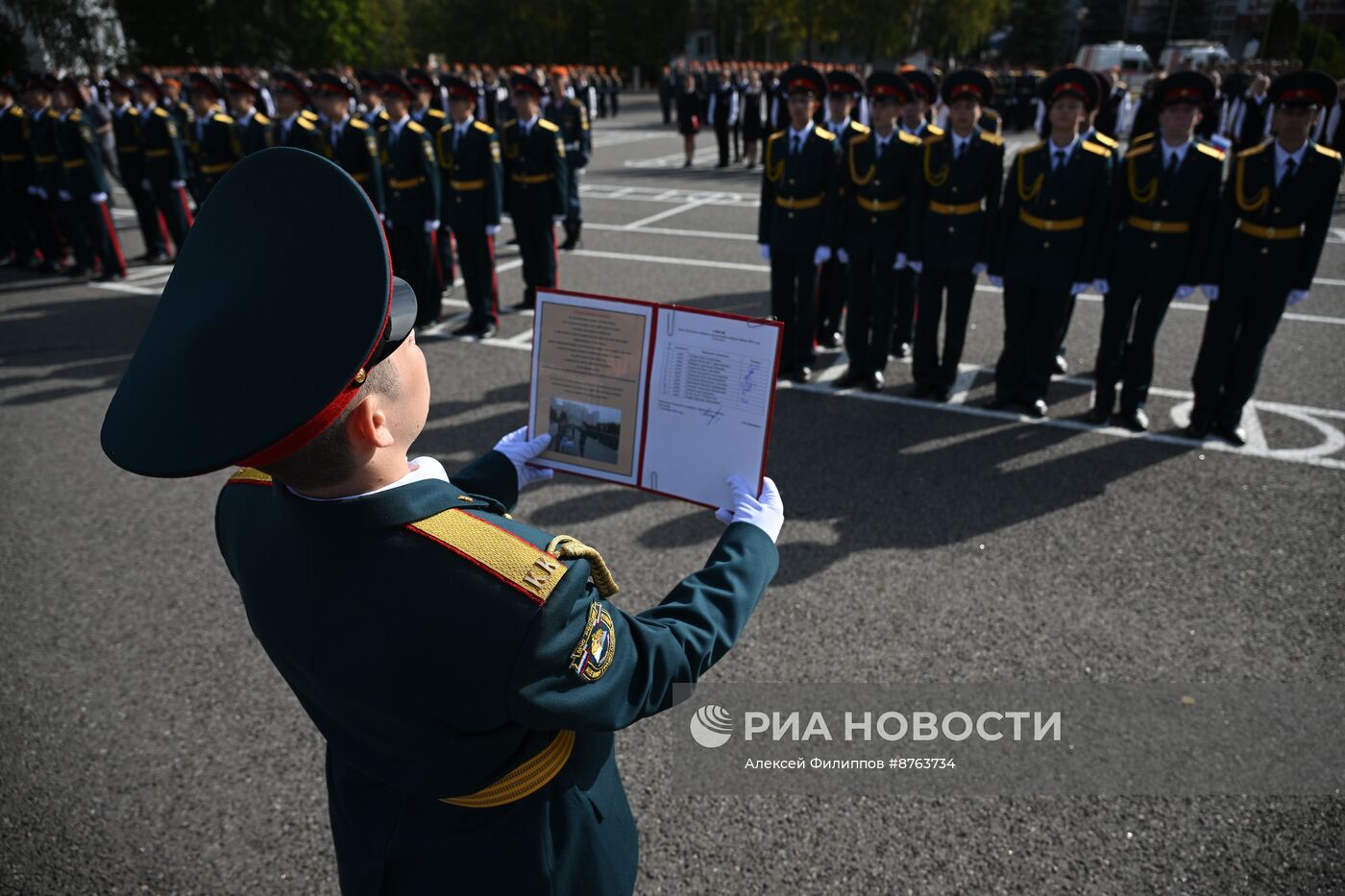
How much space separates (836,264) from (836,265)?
1 centimetres

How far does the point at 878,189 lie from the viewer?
6496 mm

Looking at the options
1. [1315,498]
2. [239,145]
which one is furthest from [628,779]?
[239,145]

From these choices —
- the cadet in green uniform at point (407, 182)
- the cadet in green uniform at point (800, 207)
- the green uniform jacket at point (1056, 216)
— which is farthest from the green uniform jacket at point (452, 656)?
the cadet in green uniform at point (407, 182)

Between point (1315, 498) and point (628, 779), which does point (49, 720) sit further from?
point (1315, 498)

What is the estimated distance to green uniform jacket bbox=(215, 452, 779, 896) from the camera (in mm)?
1287

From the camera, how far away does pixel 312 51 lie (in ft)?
146

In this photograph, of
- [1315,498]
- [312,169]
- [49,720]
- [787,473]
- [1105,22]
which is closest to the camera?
[312,169]

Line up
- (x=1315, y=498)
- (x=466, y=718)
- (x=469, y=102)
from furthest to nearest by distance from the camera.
Answer: (x=469, y=102), (x=1315, y=498), (x=466, y=718)

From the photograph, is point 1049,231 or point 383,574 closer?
point 383,574

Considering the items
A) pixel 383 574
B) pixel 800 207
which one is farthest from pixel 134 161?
pixel 383 574

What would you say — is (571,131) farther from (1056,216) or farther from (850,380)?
(1056,216)

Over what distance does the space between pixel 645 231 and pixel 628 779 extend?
10.6 meters

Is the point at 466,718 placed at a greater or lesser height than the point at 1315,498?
greater

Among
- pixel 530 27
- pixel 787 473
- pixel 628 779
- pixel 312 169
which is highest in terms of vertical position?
pixel 530 27
